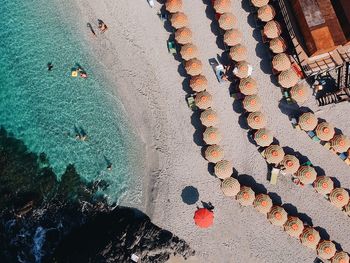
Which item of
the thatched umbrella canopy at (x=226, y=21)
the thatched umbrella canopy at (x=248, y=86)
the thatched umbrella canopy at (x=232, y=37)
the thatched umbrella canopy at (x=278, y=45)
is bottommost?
the thatched umbrella canopy at (x=248, y=86)

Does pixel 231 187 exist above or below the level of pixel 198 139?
below

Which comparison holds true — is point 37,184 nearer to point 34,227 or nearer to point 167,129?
point 34,227

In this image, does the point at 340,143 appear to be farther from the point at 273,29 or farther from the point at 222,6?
the point at 222,6

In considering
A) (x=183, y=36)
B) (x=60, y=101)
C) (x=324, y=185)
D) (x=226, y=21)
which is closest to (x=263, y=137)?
(x=324, y=185)

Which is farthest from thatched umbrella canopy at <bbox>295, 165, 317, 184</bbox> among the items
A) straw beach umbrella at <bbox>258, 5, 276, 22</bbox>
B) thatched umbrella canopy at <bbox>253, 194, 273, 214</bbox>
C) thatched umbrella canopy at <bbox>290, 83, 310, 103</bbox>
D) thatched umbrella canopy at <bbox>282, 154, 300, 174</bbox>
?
straw beach umbrella at <bbox>258, 5, 276, 22</bbox>

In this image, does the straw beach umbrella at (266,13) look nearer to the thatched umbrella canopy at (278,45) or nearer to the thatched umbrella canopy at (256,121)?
the thatched umbrella canopy at (278,45)

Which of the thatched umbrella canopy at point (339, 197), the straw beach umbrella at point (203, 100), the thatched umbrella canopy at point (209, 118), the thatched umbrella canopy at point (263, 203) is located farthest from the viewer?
the straw beach umbrella at point (203, 100)

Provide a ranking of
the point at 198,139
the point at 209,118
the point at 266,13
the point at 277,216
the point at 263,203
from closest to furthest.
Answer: the point at 277,216
the point at 263,203
the point at 209,118
the point at 266,13
the point at 198,139

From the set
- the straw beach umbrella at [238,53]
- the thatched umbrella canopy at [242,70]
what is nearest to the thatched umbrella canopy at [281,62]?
the thatched umbrella canopy at [242,70]
